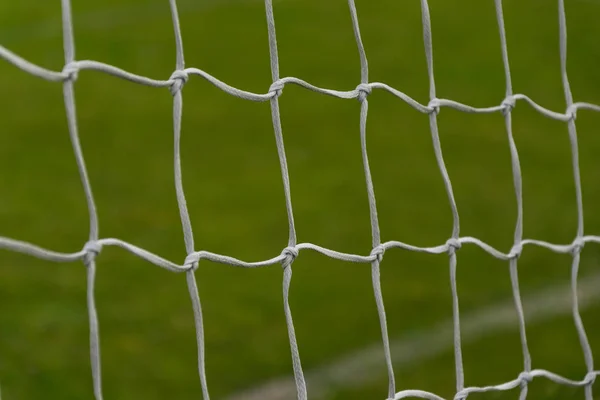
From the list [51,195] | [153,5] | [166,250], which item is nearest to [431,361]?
[166,250]

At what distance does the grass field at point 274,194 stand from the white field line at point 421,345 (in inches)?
1.2

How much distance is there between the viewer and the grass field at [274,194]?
5.90ft

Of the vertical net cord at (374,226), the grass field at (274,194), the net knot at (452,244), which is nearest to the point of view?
the vertical net cord at (374,226)

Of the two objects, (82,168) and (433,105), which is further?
(433,105)

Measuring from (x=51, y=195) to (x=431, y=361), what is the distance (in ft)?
4.45

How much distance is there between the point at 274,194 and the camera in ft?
8.48

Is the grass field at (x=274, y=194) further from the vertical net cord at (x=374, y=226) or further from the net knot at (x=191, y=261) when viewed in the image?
the net knot at (x=191, y=261)

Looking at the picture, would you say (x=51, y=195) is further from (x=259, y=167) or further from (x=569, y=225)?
(x=569, y=225)

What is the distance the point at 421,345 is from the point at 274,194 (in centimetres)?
89

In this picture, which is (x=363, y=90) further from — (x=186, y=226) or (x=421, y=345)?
(x=421, y=345)

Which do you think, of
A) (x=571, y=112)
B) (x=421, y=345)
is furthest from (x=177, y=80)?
(x=421, y=345)

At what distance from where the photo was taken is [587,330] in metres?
1.88

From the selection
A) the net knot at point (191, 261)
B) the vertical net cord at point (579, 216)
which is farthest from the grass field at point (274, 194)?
the net knot at point (191, 261)

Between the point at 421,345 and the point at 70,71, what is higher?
the point at 421,345
